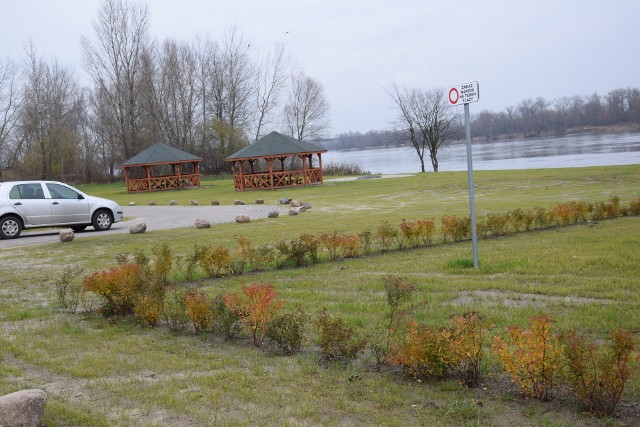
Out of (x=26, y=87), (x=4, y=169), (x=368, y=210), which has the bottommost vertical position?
(x=368, y=210)

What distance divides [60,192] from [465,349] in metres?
15.6

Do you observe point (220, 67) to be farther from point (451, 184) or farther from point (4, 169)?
point (451, 184)

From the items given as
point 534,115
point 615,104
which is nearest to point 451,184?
point 615,104

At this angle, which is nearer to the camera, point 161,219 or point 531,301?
point 531,301

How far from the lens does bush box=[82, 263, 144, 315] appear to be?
24.0 ft

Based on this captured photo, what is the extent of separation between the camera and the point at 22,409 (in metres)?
3.81

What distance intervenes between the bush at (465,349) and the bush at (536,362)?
272 mm

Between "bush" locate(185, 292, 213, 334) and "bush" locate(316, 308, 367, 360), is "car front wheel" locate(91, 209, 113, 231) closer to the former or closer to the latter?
"bush" locate(185, 292, 213, 334)

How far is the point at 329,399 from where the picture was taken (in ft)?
14.4

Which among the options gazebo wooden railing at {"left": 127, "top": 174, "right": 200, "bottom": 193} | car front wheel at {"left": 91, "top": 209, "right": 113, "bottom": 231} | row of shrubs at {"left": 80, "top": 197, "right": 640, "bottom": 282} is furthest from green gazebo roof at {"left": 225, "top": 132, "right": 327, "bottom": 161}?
row of shrubs at {"left": 80, "top": 197, "right": 640, "bottom": 282}

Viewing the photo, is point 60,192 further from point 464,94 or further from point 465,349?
point 465,349

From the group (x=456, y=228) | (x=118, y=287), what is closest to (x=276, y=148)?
(x=456, y=228)

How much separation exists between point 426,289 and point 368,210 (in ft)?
48.1

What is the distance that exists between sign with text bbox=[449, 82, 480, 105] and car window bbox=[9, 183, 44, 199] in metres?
12.8
